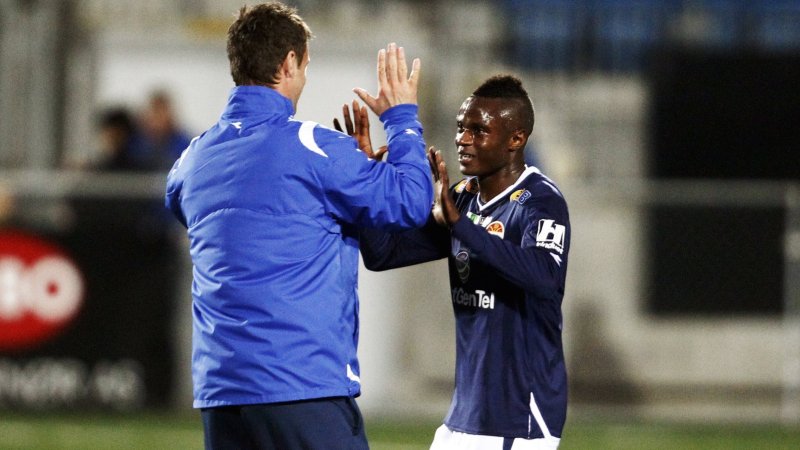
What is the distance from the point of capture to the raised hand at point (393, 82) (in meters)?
4.48

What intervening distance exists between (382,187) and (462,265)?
2.03 feet

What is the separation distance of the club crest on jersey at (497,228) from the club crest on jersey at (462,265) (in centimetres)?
12

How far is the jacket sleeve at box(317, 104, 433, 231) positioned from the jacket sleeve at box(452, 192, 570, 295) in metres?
0.20

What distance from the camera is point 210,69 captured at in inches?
572

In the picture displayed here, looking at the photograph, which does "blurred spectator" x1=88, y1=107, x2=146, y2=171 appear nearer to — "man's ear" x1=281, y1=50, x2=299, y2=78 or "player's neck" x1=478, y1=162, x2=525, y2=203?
"player's neck" x1=478, y1=162, x2=525, y2=203

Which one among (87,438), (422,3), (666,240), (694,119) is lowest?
(87,438)

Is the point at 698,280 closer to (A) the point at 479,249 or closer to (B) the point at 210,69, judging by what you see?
(B) the point at 210,69

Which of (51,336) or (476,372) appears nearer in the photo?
(476,372)

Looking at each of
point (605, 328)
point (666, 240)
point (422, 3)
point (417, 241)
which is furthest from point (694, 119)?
point (417, 241)

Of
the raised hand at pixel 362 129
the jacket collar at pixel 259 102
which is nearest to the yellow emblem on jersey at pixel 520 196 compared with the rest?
the raised hand at pixel 362 129

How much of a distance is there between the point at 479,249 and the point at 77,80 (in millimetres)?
11216

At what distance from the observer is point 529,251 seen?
14.6 ft

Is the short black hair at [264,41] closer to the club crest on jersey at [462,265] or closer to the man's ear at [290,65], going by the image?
the man's ear at [290,65]

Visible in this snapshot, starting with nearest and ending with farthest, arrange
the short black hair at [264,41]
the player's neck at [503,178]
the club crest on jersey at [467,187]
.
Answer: the short black hair at [264,41] → the player's neck at [503,178] → the club crest on jersey at [467,187]
